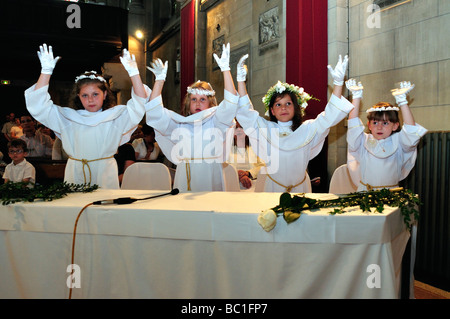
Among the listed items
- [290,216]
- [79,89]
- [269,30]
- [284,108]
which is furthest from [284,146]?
[269,30]

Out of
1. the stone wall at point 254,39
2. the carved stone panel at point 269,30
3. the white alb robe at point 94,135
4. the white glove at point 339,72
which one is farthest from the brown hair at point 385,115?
the carved stone panel at point 269,30

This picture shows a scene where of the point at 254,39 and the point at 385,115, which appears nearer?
the point at 385,115

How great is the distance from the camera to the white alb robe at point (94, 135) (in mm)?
2920

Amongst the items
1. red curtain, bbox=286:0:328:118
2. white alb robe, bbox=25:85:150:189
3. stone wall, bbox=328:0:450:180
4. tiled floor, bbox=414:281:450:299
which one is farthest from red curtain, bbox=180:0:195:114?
tiled floor, bbox=414:281:450:299

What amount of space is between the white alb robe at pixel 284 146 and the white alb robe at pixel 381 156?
0.34m

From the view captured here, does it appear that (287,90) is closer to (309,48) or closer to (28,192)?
(309,48)

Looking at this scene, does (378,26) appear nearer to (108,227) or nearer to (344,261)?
(344,261)

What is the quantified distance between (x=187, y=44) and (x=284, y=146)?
6.30 m

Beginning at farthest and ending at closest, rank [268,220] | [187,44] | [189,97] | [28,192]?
1. [187,44]
2. [189,97]
3. [28,192]
4. [268,220]

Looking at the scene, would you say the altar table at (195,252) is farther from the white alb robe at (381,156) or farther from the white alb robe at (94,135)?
the white alb robe at (381,156)

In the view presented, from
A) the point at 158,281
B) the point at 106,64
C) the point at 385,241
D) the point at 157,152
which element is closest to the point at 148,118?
the point at 158,281

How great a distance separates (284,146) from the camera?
9.98 feet

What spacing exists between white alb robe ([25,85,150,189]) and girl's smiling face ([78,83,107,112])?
0.20 feet

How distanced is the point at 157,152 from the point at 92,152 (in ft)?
13.3
